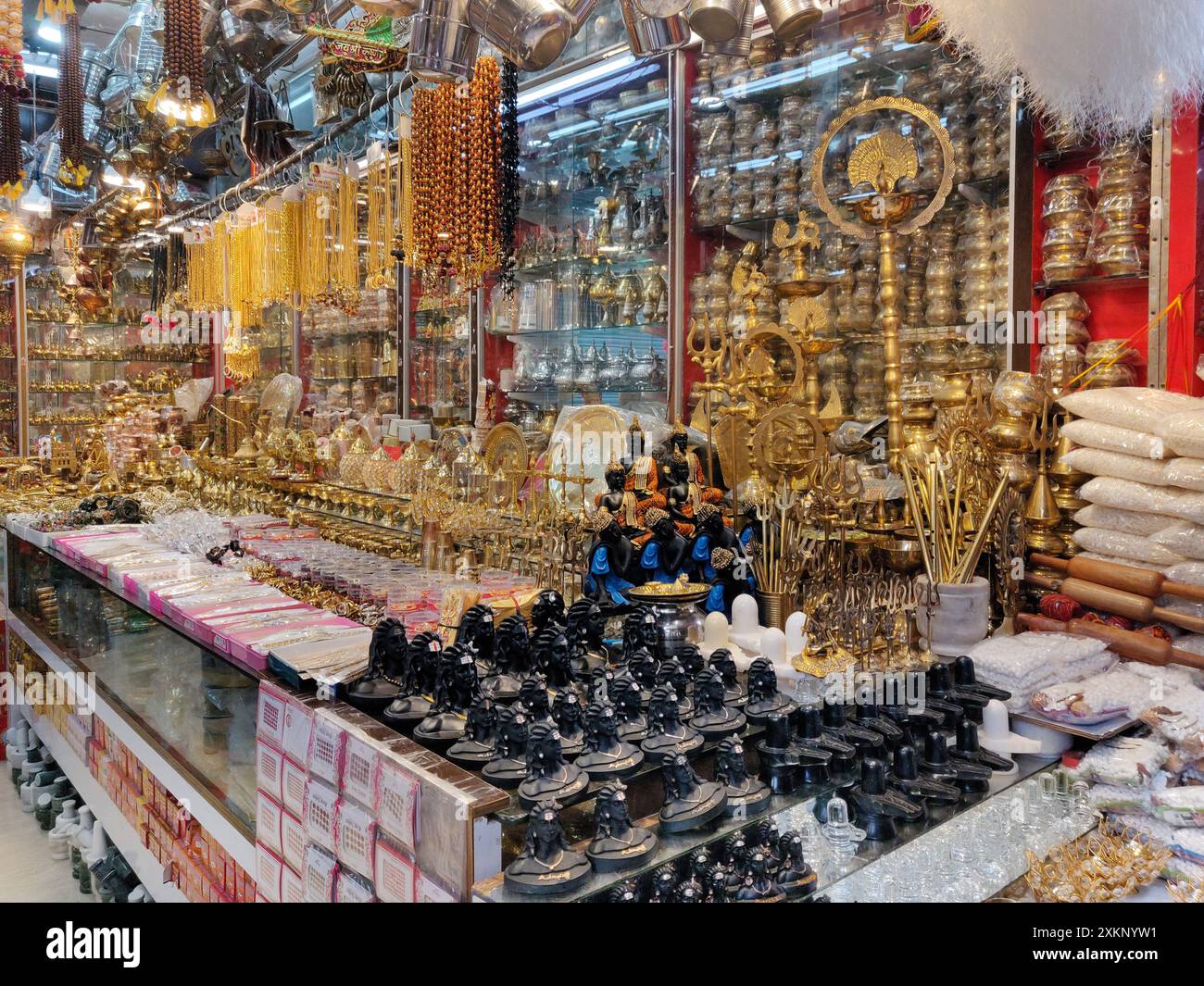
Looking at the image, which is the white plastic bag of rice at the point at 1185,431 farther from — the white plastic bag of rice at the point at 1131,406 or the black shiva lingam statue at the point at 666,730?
the black shiva lingam statue at the point at 666,730

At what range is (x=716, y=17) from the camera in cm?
180

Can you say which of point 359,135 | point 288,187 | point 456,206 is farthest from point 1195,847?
point 359,135

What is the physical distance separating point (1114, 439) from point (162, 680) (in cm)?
228

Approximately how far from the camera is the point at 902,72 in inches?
119

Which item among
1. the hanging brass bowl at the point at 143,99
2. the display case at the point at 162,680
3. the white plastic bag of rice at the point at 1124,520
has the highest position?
the hanging brass bowl at the point at 143,99

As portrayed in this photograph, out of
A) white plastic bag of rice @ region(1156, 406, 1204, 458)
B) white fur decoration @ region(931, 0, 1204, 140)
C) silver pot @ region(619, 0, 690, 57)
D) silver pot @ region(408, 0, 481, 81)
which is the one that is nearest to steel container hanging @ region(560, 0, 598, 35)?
silver pot @ region(619, 0, 690, 57)

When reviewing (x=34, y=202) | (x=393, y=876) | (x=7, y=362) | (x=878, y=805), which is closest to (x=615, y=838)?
(x=393, y=876)

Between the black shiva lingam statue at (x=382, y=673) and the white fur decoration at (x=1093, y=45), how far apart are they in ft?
5.00

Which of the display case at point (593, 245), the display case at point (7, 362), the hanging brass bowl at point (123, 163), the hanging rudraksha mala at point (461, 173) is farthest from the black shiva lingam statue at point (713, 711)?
the display case at point (7, 362)

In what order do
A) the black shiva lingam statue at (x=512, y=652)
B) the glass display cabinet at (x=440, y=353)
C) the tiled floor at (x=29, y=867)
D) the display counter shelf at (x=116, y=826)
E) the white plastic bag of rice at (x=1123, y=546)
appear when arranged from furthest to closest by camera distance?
1. the glass display cabinet at (x=440, y=353)
2. the tiled floor at (x=29, y=867)
3. the display counter shelf at (x=116, y=826)
4. the white plastic bag of rice at (x=1123, y=546)
5. the black shiva lingam statue at (x=512, y=652)

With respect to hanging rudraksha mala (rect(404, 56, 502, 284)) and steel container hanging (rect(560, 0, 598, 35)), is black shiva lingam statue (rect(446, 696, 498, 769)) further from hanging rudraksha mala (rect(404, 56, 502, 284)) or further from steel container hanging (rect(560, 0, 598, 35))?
hanging rudraksha mala (rect(404, 56, 502, 284))

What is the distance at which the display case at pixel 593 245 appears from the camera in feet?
12.3
